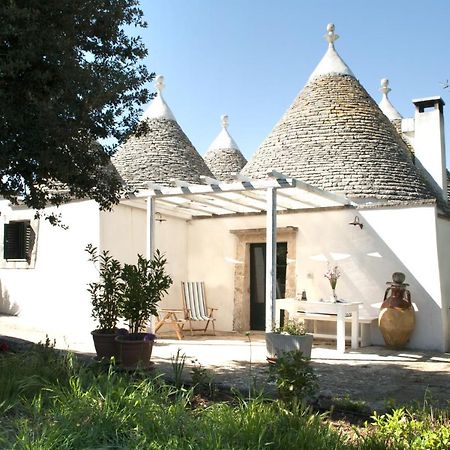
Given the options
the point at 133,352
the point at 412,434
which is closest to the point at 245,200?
the point at 133,352

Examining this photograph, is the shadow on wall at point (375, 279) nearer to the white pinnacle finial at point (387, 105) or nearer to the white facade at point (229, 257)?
the white facade at point (229, 257)

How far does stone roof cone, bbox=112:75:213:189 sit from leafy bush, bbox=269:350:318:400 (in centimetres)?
921

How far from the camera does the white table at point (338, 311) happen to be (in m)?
9.37

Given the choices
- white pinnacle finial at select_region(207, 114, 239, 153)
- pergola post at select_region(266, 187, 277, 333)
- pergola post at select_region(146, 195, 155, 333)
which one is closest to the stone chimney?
pergola post at select_region(266, 187, 277, 333)

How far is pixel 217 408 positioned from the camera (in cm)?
388

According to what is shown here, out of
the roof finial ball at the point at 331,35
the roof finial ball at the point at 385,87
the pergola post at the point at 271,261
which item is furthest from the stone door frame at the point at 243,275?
the roof finial ball at the point at 385,87

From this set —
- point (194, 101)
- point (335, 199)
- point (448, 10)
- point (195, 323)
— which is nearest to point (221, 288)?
point (195, 323)

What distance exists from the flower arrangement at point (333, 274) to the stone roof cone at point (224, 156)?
27.5 ft

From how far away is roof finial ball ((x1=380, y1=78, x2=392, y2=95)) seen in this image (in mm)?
18203

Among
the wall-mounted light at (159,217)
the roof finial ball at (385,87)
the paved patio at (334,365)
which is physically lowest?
the paved patio at (334,365)

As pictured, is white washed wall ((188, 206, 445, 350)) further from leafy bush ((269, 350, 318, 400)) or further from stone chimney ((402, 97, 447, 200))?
leafy bush ((269, 350, 318, 400))

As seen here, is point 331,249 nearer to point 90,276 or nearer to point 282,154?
point 282,154

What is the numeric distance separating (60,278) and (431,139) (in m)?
8.95

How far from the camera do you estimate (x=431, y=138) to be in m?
13.0
